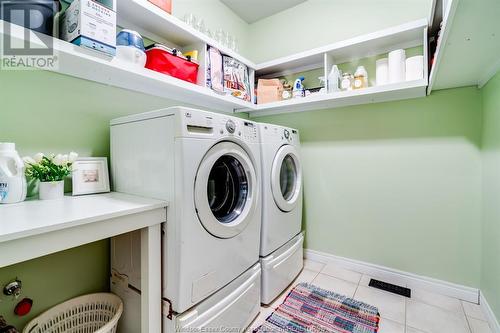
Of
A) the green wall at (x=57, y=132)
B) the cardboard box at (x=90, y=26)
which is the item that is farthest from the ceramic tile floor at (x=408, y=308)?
the cardboard box at (x=90, y=26)

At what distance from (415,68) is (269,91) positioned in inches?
45.4

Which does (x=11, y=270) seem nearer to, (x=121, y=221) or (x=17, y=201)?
(x=17, y=201)

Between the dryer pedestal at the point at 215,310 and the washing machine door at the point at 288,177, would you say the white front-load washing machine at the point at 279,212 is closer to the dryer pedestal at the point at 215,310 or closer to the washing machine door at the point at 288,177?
the washing machine door at the point at 288,177

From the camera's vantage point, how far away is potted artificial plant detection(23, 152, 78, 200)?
1088mm

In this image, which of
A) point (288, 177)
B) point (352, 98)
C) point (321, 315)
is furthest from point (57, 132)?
point (352, 98)

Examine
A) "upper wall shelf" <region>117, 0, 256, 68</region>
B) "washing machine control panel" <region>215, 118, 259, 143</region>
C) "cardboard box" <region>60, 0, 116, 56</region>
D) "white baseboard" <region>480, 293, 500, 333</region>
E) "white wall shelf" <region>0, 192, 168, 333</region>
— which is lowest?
"white baseboard" <region>480, 293, 500, 333</region>

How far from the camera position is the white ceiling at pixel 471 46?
771mm

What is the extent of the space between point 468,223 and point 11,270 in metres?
2.72

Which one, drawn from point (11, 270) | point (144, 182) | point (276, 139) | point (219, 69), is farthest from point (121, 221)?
point (219, 69)

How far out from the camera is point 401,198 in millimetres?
1864

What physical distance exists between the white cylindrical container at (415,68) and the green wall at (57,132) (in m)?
1.95

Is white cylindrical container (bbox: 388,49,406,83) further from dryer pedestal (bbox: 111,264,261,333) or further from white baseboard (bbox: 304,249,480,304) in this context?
dryer pedestal (bbox: 111,264,261,333)

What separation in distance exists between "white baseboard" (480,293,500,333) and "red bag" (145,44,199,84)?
238 centimetres

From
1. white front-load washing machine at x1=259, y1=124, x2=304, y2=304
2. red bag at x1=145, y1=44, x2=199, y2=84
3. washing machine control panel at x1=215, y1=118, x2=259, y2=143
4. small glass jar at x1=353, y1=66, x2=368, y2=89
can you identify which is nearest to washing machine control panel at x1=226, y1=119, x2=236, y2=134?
washing machine control panel at x1=215, y1=118, x2=259, y2=143
